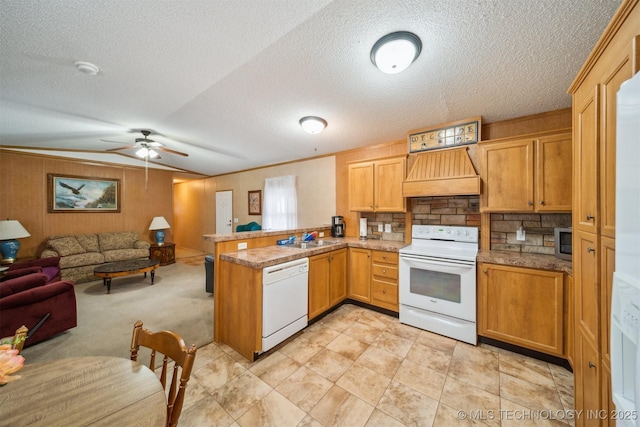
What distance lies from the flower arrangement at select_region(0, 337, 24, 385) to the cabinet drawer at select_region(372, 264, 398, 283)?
2867 mm

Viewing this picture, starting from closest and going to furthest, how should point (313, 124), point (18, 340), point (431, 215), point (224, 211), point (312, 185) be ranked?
1. point (18, 340)
2. point (313, 124)
3. point (431, 215)
4. point (312, 185)
5. point (224, 211)

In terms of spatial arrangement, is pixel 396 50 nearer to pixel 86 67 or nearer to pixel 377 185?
pixel 377 185

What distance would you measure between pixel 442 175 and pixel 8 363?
136 inches

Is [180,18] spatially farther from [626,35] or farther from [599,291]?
[599,291]

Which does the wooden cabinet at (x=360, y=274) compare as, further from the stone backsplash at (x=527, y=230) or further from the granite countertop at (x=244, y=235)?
the stone backsplash at (x=527, y=230)

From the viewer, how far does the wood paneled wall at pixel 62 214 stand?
430 centimetres

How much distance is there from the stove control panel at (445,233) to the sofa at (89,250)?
5.73 metres

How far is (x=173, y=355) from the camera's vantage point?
977 millimetres

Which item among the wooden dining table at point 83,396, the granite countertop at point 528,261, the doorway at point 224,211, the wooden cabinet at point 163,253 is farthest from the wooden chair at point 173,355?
the doorway at point 224,211

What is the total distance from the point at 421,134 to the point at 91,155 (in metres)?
6.90

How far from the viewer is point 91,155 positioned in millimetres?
5109

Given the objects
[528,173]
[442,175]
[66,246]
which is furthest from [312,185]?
[66,246]

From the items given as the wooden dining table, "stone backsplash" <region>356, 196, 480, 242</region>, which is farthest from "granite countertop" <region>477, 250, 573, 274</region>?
the wooden dining table

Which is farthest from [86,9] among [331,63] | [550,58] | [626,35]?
[550,58]
